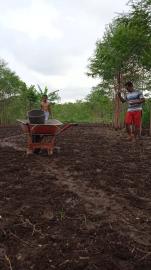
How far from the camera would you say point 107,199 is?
18.7 feet

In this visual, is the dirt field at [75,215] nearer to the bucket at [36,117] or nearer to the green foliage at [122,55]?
the bucket at [36,117]

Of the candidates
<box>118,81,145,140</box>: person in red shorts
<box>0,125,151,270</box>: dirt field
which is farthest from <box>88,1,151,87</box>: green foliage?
<box>0,125,151,270</box>: dirt field

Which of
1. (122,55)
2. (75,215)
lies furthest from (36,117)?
(122,55)

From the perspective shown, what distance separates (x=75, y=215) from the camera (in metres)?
4.86

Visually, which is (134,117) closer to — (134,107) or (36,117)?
(134,107)

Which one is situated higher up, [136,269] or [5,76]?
[5,76]

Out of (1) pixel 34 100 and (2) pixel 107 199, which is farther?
(1) pixel 34 100

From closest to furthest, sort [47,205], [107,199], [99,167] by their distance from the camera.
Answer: [47,205], [107,199], [99,167]

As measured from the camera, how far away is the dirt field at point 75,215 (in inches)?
147

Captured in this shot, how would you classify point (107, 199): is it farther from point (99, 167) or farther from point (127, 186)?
point (99, 167)

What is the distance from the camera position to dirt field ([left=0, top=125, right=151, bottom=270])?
373cm

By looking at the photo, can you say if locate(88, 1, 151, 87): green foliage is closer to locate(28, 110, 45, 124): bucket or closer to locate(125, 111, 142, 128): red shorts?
locate(125, 111, 142, 128): red shorts

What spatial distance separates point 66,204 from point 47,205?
24 centimetres

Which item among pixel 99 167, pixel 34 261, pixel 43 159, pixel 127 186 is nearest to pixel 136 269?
pixel 34 261
